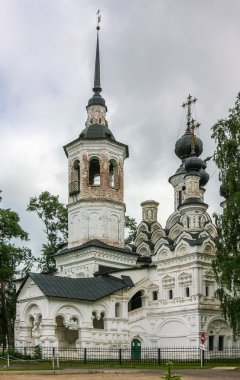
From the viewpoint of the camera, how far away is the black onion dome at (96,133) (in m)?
34.9

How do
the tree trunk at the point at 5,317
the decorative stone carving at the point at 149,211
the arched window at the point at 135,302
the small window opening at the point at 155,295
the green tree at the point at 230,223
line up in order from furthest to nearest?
the decorative stone carving at the point at 149,211 → the tree trunk at the point at 5,317 → the arched window at the point at 135,302 → the small window opening at the point at 155,295 → the green tree at the point at 230,223

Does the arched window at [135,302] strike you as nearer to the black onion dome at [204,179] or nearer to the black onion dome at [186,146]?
the black onion dome at [204,179]

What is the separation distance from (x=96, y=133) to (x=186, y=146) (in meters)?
11.7

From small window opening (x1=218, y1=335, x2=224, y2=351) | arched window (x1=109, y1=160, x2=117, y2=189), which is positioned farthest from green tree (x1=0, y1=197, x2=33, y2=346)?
small window opening (x1=218, y1=335, x2=224, y2=351)

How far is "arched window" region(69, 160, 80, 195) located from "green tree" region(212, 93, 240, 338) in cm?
1227

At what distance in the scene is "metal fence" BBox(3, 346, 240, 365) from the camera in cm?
2577

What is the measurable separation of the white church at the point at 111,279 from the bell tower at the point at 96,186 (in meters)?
0.06

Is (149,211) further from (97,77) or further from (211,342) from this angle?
(211,342)

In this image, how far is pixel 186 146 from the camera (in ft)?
146

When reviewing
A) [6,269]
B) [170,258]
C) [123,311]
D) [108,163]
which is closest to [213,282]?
[170,258]

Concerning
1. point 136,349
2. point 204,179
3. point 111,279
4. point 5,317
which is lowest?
point 136,349

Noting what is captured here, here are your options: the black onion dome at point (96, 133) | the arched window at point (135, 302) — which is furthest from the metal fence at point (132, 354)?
the black onion dome at point (96, 133)

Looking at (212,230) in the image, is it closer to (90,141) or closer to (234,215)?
(90,141)

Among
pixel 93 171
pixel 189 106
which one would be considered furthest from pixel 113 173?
pixel 189 106
